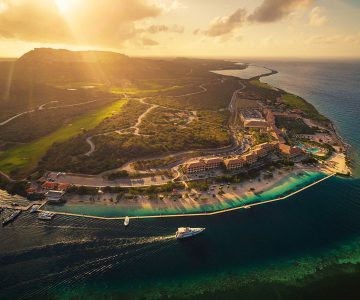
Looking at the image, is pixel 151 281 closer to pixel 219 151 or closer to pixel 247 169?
pixel 247 169

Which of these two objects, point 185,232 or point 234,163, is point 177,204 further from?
point 234,163

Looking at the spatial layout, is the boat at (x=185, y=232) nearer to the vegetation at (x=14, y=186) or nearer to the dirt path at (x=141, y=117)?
the vegetation at (x=14, y=186)

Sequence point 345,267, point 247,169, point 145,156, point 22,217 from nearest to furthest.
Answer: point 345,267 < point 22,217 < point 247,169 < point 145,156

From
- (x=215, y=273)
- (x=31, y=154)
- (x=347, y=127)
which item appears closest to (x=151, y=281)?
(x=215, y=273)

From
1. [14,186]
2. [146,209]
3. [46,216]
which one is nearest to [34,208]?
[46,216]

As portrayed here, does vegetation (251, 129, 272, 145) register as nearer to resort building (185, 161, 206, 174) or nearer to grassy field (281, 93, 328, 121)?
resort building (185, 161, 206, 174)

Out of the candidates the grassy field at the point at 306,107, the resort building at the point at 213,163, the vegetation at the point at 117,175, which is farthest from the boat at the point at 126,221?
the grassy field at the point at 306,107
